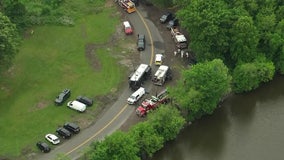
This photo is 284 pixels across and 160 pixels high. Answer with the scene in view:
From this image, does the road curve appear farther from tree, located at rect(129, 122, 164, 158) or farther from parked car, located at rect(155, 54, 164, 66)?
tree, located at rect(129, 122, 164, 158)

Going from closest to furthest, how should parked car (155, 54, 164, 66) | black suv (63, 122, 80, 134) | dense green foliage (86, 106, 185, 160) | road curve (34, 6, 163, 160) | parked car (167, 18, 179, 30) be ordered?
dense green foliage (86, 106, 185, 160), road curve (34, 6, 163, 160), black suv (63, 122, 80, 134), parked car (155, 54, 164, 66), parked car (167, 18, 179, 30)

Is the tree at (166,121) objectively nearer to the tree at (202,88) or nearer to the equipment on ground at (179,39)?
the tree at (202,88)

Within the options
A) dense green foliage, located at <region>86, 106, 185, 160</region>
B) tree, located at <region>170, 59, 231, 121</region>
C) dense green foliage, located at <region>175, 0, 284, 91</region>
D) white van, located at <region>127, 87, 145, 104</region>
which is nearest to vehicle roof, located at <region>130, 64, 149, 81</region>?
white van, located at <region>127, 87, 145, 104</region>

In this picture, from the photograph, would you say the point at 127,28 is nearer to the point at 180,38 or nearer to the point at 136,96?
the point at 180,38

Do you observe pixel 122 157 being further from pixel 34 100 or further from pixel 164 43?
pixel 164 43

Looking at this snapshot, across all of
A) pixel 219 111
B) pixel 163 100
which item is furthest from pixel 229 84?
pixel 163 100

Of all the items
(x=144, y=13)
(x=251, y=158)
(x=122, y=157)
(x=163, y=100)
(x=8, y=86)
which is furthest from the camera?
(x=144, y=13)

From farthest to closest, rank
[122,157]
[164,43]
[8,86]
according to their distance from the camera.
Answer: [164,43]
[8,86]
[122,157]
